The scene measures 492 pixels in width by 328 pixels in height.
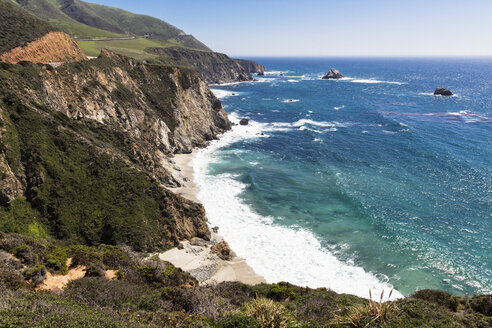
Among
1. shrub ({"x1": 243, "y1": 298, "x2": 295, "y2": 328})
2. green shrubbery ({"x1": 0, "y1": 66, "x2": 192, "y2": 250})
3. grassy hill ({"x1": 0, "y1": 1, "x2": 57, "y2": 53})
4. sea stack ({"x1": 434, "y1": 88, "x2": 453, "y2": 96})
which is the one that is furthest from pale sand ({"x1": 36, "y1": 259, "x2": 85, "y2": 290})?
sea stack ({"x1": 434, "y1": 88, "x2": 453, "y2": 96})

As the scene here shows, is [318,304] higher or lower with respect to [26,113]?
lower

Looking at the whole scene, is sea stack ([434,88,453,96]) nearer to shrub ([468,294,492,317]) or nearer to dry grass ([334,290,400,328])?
shrub ([468,294,492,317])

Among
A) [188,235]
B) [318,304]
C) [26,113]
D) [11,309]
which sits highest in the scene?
[26,113]

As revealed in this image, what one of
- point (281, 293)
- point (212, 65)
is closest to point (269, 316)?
point (281, 293)

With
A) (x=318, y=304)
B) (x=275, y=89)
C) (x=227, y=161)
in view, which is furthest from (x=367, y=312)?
(x=275, y=89)

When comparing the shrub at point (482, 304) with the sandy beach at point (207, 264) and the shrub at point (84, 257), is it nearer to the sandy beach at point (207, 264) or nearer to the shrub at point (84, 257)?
the sandy beach at point (207, 264)

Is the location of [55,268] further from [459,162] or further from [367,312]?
[459,162]

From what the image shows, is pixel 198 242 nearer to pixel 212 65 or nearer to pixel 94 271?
pixel 94 271
